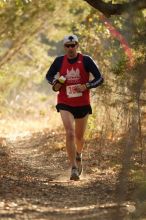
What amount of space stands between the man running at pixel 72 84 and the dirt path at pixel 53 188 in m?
Answer: 0.50

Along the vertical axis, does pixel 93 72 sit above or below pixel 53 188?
above

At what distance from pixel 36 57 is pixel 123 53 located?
1194cm

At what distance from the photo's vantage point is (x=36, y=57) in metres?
23.0

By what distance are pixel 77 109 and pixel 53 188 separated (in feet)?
4.71

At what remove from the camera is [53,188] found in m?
9.00

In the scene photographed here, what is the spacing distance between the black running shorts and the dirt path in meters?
0.91

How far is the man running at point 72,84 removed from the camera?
9.71 metres

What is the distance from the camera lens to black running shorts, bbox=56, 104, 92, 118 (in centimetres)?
988

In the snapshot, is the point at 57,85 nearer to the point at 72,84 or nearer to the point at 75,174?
the point at 72,84

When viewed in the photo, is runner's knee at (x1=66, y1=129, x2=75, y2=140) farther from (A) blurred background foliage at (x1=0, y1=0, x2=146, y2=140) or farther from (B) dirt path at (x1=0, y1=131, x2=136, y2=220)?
(A) blurred background foliage at (x1=0, y1=0, x2=146, y2=140)

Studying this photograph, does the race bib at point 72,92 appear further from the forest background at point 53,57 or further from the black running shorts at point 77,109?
the forest background at point 53,57

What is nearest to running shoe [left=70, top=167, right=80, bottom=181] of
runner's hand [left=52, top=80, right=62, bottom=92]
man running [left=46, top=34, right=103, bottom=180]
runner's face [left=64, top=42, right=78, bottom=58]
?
man running [left=46, top=34, right=103, bottom=180]

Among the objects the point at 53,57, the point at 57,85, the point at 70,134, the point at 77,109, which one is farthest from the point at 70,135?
the point at 53,57

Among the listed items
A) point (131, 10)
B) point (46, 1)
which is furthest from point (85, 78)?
point (46, 1)
